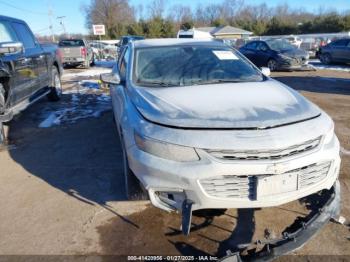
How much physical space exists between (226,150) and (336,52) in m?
18.2

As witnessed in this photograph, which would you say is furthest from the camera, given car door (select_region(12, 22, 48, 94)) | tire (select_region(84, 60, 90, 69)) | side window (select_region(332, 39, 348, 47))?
tire (select_region(84, 60, 90, 69))

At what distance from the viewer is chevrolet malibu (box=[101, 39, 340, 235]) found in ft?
8.86

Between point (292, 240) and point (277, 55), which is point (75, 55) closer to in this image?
point (277, 55)

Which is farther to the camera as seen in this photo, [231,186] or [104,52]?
[104,52]

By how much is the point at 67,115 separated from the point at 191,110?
17.7 feet

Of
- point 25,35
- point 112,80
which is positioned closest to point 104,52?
point 25,35

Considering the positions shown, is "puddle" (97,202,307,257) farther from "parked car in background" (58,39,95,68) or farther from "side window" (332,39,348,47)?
"side window" (332,39,348,47)

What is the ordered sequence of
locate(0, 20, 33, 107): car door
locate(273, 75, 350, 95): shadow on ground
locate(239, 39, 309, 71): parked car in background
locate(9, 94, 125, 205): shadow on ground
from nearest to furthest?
locate(9, 94, 125, 205): shadow on ground → locate(0, 20, 33, 107): car door → locate(273, 75, 350, 95): shadow on ground → locate(239, 39, 309, 71): parked car in background

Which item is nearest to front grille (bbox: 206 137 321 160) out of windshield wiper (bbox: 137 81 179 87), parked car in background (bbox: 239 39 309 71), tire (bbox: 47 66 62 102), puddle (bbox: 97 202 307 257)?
puddle (bbox: 97 202 307 257)

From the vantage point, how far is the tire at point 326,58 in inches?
755

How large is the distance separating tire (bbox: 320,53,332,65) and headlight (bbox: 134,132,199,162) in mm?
18489

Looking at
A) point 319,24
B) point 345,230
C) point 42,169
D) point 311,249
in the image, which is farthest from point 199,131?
point 319,24

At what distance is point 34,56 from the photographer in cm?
721

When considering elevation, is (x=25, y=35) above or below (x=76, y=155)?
above
